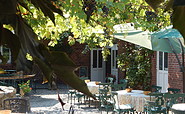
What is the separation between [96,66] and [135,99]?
11.4 m

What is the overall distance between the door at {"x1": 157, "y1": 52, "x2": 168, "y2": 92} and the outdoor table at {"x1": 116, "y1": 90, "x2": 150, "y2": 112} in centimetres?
353

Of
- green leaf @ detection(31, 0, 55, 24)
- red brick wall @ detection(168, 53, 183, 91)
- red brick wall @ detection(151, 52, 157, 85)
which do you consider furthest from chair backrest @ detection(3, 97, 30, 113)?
red brick wall @ detection(151, 52, 157, 85)

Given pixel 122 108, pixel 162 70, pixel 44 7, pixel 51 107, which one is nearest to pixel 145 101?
pixel 122 108

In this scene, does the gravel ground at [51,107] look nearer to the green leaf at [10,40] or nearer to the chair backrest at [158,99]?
the chair backrest at [158,99]

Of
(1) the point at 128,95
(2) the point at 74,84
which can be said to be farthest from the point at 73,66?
(1) the point at 128,95

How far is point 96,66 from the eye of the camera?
63.9 ft

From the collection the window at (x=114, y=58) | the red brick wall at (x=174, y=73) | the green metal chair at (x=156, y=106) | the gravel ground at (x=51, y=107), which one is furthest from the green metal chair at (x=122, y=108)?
the window at (x=114, y=58)

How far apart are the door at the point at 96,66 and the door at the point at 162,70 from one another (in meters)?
7.12

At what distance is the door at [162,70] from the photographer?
12.0 metres

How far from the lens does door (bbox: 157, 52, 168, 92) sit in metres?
12.0

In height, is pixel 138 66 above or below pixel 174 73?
above

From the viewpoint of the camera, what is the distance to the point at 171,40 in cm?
836

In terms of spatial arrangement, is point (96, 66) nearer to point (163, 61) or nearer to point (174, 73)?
point (163, 61)

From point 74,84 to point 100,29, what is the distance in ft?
19.5
